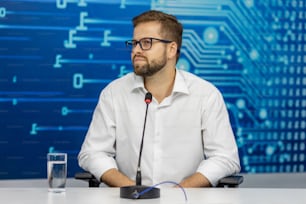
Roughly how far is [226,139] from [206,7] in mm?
1236

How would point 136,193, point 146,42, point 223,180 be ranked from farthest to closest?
1. point 146,42
2. point 223,180
3. point 136,193

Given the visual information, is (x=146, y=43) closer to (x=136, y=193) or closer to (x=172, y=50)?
(x=172, y=50)

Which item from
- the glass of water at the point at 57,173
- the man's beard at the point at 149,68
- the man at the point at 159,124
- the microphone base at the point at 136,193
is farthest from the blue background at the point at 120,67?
the microphone base at the point at 136,193

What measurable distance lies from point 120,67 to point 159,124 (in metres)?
0.95

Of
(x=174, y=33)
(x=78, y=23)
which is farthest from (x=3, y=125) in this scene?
(x=174, y=33)

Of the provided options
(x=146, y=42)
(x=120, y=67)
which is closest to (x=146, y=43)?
(x=146, y=42)

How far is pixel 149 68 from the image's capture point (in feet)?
10.4

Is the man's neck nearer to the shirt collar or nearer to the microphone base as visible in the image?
the shirt collar

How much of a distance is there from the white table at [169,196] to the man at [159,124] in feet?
1.91

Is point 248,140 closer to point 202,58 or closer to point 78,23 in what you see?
point 202,58

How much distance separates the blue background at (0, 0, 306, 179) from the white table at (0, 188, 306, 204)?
4.84ft

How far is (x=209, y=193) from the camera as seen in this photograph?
2.50 m

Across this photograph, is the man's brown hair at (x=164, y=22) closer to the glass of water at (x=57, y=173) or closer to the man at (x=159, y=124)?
the man at (x=159, y=124)

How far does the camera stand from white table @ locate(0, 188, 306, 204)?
228cm
